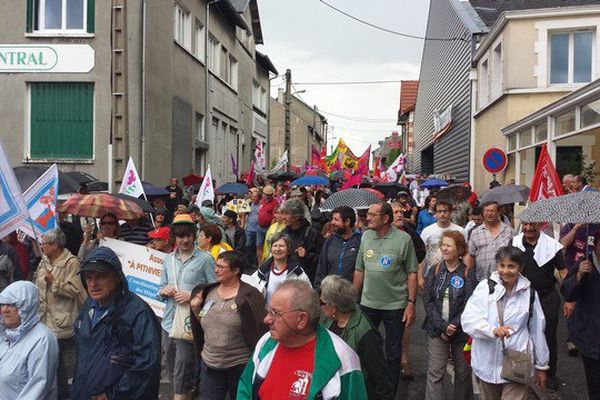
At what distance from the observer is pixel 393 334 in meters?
5.98

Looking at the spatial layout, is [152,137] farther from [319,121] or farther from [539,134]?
[319,121]

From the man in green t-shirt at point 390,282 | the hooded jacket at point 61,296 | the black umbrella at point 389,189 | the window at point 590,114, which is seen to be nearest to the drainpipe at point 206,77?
the black umbrella at point 389,189

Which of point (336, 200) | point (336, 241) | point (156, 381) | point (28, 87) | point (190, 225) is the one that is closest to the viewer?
point (156, 381)

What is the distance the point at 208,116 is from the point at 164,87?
5.20m

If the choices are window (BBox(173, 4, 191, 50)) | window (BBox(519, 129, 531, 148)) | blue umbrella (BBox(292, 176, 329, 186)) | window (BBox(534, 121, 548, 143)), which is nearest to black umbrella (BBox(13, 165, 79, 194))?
blue umbrella (BBox(292, 176, 329, 186))

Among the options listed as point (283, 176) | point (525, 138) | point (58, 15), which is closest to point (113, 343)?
point (525, 138)

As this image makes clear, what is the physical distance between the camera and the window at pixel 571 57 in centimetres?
1631

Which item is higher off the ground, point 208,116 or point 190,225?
point 208,116

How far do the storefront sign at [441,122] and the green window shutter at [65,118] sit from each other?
1646cm

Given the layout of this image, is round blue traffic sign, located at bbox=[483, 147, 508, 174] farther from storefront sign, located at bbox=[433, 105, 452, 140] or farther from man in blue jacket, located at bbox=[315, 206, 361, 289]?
storefront sign, located at bbox=[433, 105, 452, 140]

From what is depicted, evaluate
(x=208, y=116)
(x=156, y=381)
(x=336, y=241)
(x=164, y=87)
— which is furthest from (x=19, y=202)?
(x=208, y=116)

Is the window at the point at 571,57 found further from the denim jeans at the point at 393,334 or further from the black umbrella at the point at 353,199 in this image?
the denim jeans at the point at 393,334

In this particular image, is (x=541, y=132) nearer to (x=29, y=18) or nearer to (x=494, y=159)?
(x=494, y=159)

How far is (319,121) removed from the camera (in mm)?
82938
